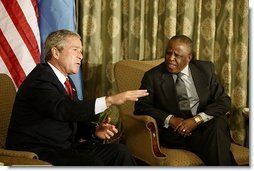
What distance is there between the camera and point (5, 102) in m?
1.89

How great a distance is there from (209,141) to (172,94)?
0.24 m

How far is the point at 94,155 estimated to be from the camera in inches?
70.4

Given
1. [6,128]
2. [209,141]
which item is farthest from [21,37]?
[209,141]

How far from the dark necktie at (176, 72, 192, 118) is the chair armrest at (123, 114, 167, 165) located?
125 millimetres

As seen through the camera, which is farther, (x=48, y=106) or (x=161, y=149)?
(x=161, y=149)

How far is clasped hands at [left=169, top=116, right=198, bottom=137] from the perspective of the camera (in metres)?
1.79

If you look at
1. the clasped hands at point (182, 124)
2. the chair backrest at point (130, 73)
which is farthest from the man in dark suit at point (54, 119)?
the clasped hands at point (182, 124)

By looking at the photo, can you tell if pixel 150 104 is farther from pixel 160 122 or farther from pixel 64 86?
pixel 64 86

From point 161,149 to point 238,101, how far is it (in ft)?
1.16

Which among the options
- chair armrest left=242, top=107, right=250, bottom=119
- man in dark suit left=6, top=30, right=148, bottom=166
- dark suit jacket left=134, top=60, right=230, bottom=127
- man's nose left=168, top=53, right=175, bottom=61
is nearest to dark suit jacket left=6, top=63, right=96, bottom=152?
man in dark suit left=6, top=30, right=148, bottom=166

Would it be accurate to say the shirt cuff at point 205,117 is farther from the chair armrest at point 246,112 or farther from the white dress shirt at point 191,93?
the chair armrest at point 246,112

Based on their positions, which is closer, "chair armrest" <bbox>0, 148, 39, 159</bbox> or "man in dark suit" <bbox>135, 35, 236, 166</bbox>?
"chair armrest" <bbox>0, 148, 39, 159</bbox>

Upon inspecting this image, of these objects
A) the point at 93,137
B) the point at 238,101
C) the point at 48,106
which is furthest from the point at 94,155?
the point at 238,101

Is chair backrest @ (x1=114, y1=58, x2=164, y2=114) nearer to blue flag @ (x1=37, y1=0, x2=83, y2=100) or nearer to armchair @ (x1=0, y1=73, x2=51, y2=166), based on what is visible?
blue flag @ (x1=37, y1=0, x2=83, y2=100)
